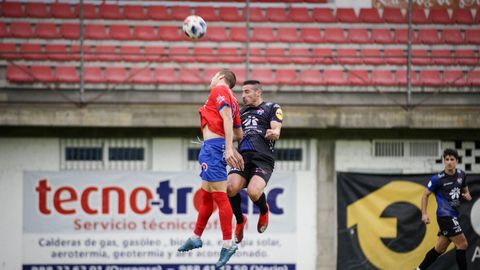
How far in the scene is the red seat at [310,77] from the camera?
1623 cm

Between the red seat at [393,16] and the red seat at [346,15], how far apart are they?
713 millimetres

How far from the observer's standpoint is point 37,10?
1709cm

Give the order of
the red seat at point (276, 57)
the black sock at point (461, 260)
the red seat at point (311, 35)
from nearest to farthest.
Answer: the black sock at point (461, 260) < the red seat at point (276, 57) < the red seat at point (311, 35)

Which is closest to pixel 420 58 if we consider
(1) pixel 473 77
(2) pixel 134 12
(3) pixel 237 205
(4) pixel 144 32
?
(1) pixel 473 77

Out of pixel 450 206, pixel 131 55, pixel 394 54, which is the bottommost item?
pixel 450 206

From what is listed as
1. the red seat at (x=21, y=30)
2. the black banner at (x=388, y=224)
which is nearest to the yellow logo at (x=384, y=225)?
the black banner at (x=388, y=224)

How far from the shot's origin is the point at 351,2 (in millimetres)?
18141

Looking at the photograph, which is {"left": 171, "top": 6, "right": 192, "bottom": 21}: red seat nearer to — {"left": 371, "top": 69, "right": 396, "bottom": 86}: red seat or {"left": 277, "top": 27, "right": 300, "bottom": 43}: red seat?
{"left": 277, "top": 27, "right": 300, "bottom": 43}: red seat

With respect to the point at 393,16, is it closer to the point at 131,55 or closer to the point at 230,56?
the point at 230,56

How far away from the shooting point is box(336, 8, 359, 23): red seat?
17.5 m

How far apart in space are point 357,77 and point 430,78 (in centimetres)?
162

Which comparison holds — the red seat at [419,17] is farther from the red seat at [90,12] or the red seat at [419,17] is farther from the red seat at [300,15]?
the red seat at [90,12]

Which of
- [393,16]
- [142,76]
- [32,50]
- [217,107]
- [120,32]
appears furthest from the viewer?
[393,16]

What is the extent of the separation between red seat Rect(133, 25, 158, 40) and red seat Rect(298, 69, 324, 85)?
3218mm
